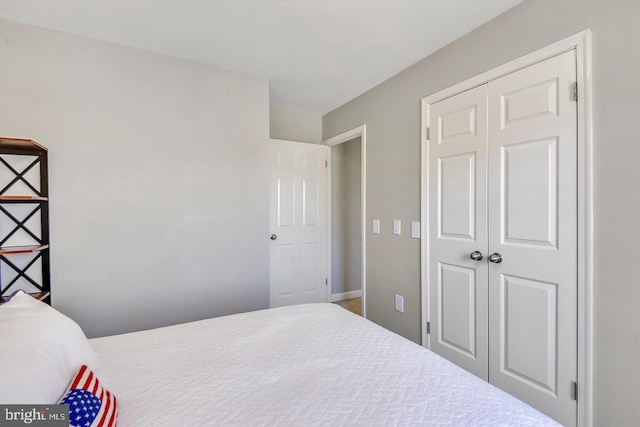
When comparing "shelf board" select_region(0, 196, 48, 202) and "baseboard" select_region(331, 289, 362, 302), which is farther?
"baseboard" select_region(331, 289, 362, 302)

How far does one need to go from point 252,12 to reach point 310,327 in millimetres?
1825

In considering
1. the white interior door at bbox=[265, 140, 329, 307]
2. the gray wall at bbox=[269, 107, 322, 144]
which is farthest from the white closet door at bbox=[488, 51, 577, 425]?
the gray wall at bbox=[269, 107, 322, 144]

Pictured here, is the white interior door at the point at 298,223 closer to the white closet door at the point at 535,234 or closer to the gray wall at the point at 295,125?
the gray wall at the point at 295,125

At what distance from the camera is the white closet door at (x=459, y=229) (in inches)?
73.1

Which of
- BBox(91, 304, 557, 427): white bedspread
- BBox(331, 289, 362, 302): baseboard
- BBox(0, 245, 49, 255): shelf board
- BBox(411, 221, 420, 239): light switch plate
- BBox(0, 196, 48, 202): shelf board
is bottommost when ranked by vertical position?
BBox(331, 289, 362, 302): baseboard

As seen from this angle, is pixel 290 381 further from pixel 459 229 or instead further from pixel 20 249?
pixel 20 249

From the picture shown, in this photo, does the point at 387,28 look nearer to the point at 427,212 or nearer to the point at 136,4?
the point at 427,212

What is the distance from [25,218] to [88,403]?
5.70 ft

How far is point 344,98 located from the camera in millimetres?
3084

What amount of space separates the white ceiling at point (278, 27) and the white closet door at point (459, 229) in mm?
469

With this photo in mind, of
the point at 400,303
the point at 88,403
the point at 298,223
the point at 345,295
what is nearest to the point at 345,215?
the point at 298,223

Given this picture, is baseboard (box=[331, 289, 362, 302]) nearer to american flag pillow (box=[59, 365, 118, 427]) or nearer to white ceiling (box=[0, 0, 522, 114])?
white ceiling (box=[0, 0, 522, 114])

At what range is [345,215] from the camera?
4.03 m

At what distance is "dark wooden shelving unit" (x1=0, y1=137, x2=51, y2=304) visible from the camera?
1.75m
